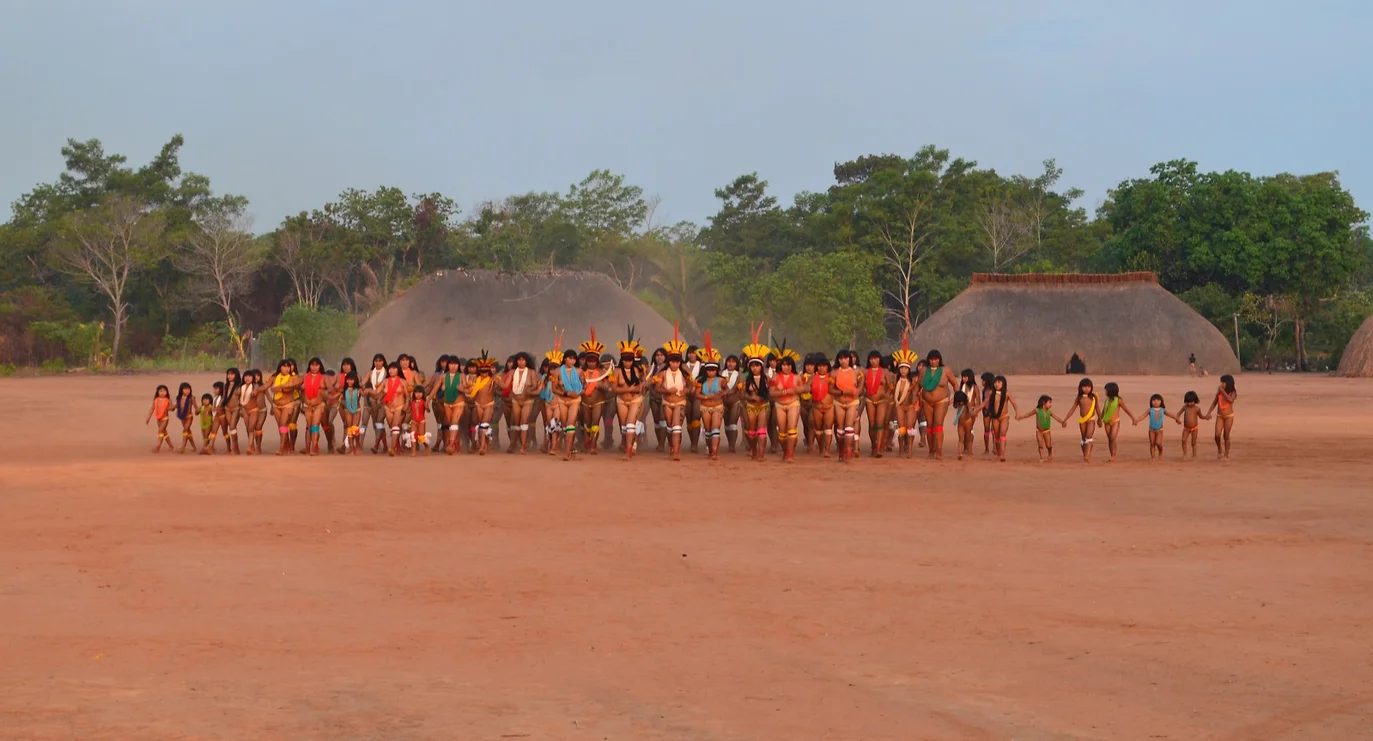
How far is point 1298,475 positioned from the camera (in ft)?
47.2

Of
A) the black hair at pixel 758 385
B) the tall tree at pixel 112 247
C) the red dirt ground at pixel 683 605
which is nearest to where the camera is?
the red dirt ground at pixel 683 605

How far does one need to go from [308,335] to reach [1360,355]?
26.3 m

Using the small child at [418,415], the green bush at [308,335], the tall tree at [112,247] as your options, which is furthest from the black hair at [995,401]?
the tall tree at [112,247]

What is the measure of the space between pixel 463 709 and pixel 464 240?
140ft

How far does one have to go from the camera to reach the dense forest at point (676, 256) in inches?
1631

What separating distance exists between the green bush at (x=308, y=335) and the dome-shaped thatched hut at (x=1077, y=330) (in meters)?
16.0

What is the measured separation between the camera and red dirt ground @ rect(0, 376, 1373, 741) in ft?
19.1

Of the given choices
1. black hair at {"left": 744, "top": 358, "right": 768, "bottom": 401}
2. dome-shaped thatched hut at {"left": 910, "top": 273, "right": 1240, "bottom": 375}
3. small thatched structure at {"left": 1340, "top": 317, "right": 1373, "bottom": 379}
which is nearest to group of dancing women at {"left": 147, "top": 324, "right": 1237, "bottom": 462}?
black hair at {"left": 744, "top": 358, "right": 768, "bottom": 401}

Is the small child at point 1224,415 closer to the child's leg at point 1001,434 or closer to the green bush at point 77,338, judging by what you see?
the child's leg at point 1001,434

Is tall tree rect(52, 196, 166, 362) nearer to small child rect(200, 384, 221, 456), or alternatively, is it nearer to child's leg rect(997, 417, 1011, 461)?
small child rect(200, 384, 221, 456)

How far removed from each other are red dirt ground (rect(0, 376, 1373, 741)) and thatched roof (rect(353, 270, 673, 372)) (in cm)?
1772

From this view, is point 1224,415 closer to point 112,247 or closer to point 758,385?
point 758,385

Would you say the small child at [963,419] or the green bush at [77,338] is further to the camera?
the green bush at [77,338]

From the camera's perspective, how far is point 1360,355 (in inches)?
1371
